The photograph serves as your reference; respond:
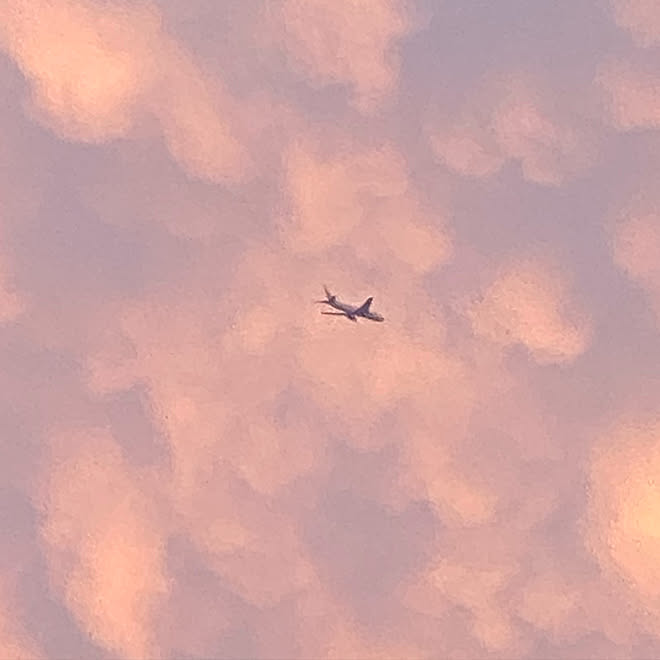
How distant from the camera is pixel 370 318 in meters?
121
